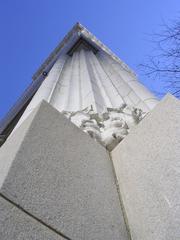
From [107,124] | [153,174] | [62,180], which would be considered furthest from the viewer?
[107,124]

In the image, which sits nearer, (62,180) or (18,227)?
(18,227)

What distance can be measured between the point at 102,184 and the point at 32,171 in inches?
22.6

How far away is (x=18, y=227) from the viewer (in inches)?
56.2

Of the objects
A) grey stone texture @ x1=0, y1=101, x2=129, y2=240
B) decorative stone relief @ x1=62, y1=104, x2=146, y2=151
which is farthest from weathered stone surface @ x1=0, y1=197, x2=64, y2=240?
decorative stone relief @ x1=62, y1=104, x2=146, y2=151

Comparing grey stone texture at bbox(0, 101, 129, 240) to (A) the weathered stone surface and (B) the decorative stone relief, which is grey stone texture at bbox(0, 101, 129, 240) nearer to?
(A) the weathered stone surface

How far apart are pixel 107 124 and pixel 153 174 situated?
1.28m

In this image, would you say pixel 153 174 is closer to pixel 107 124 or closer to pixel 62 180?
pixel 62 180

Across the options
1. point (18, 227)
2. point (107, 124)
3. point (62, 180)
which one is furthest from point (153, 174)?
Answer: point (107, 124)

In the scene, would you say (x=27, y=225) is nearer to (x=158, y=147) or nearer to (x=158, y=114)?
(x=158, y=147)

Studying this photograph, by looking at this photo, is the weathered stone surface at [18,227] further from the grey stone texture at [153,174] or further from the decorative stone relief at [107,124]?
the decorative stone relief at [107,124]


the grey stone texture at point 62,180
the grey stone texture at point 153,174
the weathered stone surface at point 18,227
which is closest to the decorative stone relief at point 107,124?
the grey stone texture at point 153,174

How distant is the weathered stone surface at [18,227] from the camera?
1.39m

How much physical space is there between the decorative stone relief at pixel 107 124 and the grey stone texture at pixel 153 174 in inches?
10.4

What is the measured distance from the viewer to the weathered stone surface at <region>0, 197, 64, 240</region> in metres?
1.39
